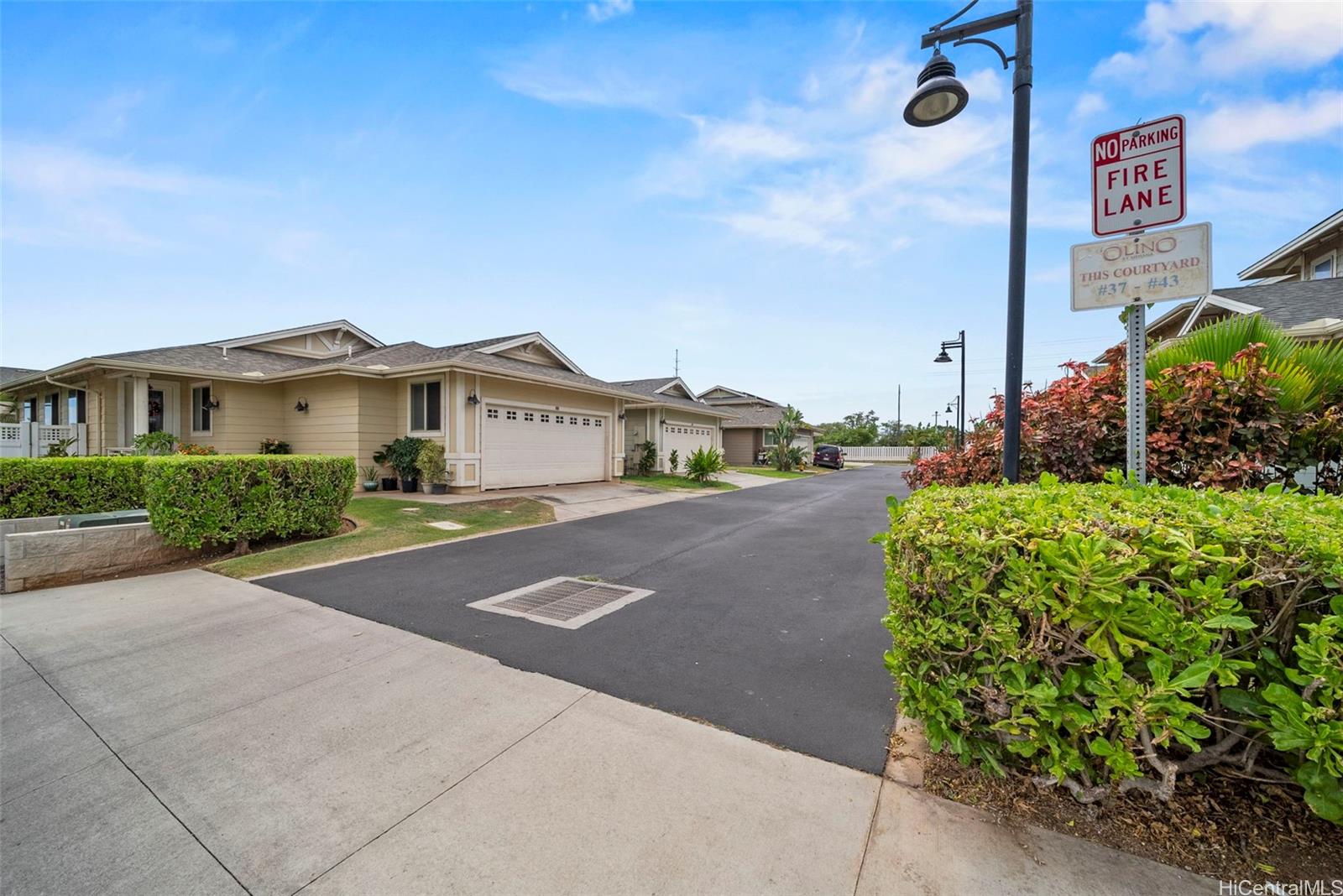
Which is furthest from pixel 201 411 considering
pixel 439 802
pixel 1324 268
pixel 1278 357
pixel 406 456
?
pixel 1324 268

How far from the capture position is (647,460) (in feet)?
70.1

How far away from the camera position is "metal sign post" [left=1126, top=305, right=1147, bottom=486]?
9.43 ft

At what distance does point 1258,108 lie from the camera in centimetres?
535

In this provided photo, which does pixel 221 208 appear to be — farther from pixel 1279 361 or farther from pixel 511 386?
pixel 1279 361

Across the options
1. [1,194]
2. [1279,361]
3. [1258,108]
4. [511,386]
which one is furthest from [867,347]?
[1,194]

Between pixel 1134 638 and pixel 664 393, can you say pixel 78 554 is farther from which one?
pixel 664 393

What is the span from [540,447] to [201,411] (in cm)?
996

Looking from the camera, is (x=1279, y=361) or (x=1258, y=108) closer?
(x=1279, y=361)

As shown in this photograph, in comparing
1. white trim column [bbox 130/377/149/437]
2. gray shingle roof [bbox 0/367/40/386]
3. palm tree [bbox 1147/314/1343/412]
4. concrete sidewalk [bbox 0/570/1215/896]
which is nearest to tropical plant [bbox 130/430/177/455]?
white trim column [bbox 130/377/149/437]

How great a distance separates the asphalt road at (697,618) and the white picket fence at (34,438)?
52.5 feet

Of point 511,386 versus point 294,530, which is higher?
point 511,386

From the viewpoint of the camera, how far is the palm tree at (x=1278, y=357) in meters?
3.09

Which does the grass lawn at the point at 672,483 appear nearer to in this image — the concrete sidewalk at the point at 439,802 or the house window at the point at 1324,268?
the concrete sidewalk at the point at 439,802

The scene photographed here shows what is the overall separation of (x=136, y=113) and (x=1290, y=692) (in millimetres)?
14766
